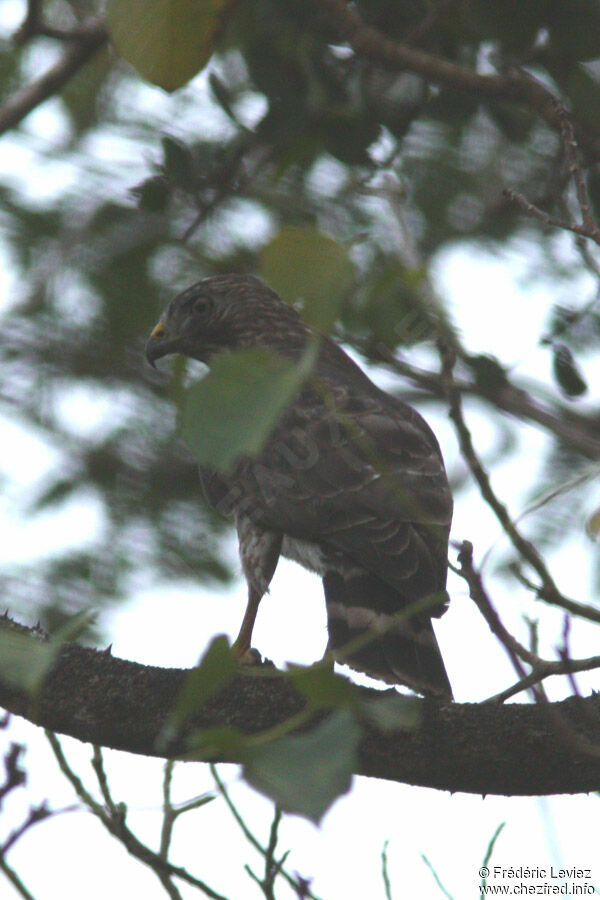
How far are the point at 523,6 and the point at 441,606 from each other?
147 cm

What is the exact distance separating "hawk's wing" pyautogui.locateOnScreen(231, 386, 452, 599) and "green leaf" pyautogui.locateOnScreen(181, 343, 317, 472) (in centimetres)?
183

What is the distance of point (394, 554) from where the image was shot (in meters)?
2.97

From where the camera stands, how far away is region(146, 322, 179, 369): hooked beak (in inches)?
155

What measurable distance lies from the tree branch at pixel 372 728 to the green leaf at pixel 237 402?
1.38 m

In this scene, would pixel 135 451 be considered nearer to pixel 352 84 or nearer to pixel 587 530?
pixel 352 84

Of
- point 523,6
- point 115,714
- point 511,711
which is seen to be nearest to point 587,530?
point 511,711

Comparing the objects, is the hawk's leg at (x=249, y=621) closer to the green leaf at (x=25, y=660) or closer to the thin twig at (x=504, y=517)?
the thin twig at (x=504, y=517)

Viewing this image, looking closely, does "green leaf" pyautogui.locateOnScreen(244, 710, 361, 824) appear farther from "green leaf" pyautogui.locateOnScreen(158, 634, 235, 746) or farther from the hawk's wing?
the hawk's wing

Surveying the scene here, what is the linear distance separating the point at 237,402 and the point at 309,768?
12.4 inches

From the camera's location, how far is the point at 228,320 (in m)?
4.44

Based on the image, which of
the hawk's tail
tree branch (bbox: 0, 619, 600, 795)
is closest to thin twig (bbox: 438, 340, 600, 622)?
tree branch (bbox: 0, 619, 600, 795)

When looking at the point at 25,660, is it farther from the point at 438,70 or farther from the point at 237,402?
the point at 438,70

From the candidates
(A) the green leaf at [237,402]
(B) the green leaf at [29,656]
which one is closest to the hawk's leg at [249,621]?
(B) the green leaf at [29,656]

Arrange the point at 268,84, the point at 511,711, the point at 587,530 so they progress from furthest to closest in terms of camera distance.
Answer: the point at 268,84 → the point at 511,711 → the point at 587,530
